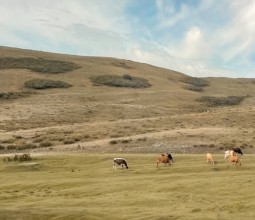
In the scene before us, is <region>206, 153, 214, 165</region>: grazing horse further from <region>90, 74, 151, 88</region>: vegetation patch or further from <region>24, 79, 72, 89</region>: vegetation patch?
<region>90, 74, 151, 88</region>: vegetation patch

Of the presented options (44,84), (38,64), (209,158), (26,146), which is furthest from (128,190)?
(38,64)

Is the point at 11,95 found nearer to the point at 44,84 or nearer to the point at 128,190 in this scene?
the point at 44,84

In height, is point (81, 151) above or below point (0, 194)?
above

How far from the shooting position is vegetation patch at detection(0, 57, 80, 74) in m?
135

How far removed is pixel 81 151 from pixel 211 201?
26.9 meters

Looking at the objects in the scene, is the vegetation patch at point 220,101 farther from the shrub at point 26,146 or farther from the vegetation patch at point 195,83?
the shrub at point 26,146

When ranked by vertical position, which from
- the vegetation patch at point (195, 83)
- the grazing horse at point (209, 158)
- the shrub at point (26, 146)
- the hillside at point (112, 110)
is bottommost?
→ the grazing horse at point (209, 158)

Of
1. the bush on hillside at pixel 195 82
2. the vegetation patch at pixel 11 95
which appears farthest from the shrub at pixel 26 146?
the bush on hillside at pixel 195 82

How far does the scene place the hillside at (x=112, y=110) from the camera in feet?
175

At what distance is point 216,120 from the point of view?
71688 millimetres

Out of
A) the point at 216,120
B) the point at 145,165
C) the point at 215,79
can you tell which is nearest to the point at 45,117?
the point at 216,120

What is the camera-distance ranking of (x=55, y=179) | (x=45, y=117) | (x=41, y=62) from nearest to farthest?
(x=55, y=179), (x=45, y=117), (x=41, y=62)

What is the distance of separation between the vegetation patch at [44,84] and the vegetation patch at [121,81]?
1150 centimetres

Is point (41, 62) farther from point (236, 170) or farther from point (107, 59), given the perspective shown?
point (236, 170)
